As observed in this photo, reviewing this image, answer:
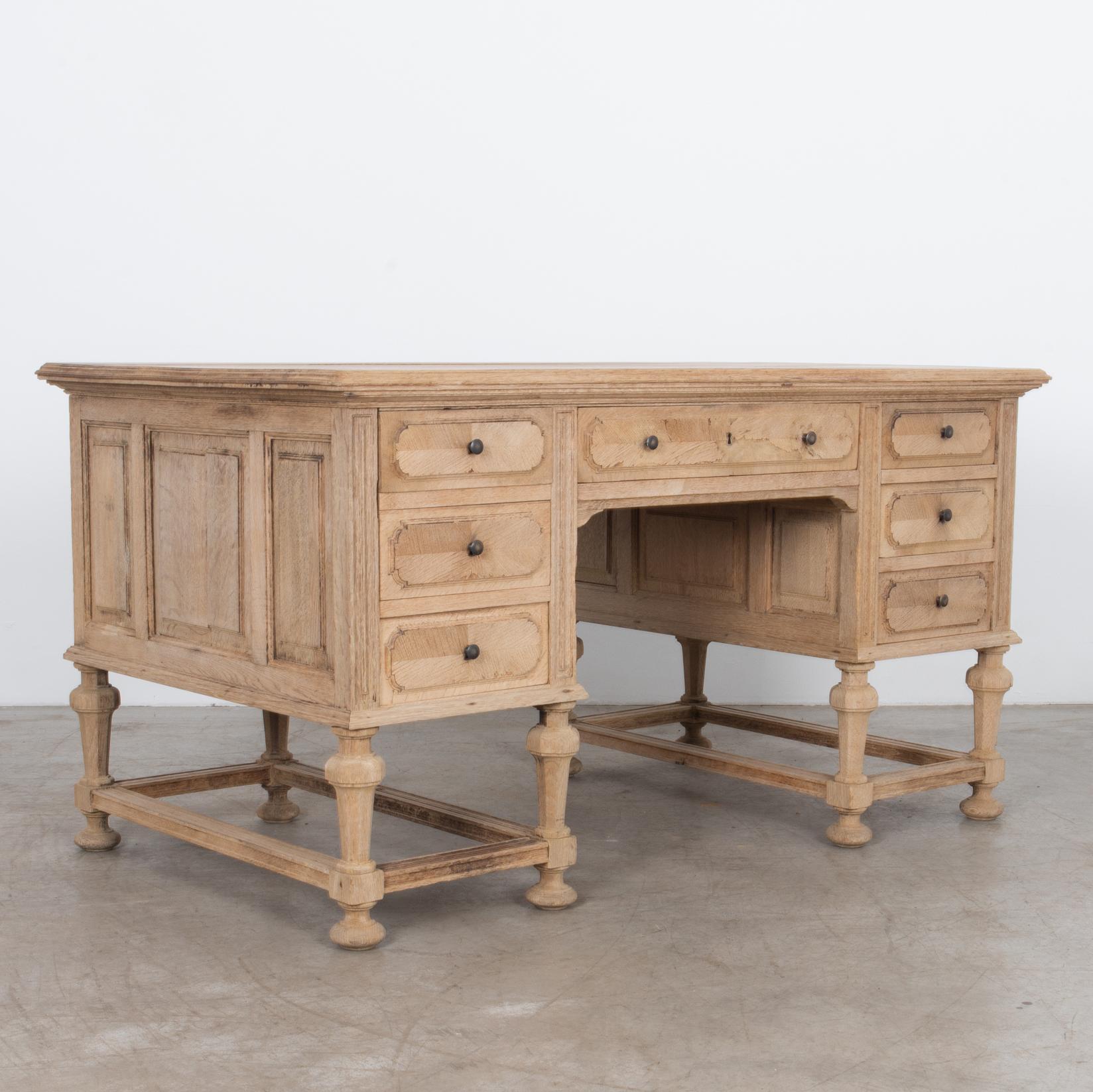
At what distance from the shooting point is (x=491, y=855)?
142 inches

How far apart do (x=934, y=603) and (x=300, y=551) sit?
5.79ft

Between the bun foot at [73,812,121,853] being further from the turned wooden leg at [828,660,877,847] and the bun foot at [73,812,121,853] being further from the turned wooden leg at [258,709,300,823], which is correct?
the turned wooden leg at [828,660,877,847]

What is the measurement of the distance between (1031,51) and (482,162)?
1.99m

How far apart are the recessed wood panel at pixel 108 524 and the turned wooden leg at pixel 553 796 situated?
3.44 feet

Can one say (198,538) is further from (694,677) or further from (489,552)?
(694,677)

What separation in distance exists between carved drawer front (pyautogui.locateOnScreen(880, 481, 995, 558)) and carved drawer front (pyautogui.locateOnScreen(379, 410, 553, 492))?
112 cm

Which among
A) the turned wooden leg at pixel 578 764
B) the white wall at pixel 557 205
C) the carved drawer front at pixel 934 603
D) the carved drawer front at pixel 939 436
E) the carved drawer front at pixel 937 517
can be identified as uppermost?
the white wall at pixel 557 205

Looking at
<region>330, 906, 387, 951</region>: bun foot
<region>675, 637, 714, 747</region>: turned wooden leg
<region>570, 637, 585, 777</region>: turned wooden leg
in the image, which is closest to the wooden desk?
<region>330, 906, 387, 951</region>: bun foot

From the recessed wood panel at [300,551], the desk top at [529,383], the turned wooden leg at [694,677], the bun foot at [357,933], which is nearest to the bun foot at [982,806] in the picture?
the turned wooden leg at [694,677]

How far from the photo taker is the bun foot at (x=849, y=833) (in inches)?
167

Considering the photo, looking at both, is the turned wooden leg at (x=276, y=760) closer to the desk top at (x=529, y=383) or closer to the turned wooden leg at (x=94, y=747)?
the turned wooden leg at (x=94, y=747)

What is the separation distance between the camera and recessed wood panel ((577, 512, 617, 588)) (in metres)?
4.98

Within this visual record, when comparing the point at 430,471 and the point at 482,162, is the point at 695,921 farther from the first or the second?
the point at 482,162

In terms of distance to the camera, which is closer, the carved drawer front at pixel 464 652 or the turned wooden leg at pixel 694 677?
the carved drawer front at pixel 464 652
